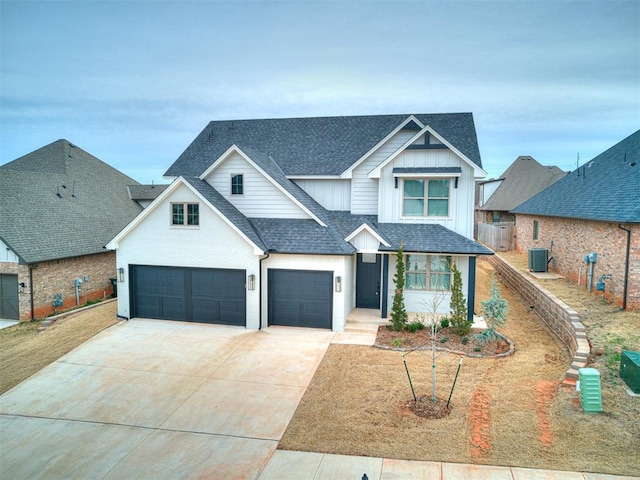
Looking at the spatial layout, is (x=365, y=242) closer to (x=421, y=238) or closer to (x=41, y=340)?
(x=421, y=238)

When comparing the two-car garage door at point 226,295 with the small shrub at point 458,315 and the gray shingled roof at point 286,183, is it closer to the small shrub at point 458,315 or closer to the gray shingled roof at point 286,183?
the gray shingled roof at point 286,183

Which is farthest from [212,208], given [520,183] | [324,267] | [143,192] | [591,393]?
[520,183]

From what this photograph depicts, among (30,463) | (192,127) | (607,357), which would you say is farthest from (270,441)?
(192,127)

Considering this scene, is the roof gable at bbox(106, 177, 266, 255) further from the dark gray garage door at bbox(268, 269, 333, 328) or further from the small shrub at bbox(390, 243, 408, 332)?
the small shrub at bbox(390, 243, 408, 332)

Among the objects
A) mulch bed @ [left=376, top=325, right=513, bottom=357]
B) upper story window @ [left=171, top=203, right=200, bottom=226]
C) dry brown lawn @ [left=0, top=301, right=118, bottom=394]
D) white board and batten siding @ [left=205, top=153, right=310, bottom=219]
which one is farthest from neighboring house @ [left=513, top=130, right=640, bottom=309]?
dry brown lawn @ [left=0, top=301, right=118, bottom=394]

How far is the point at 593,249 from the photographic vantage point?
1691 cm

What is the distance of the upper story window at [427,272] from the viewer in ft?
53.2

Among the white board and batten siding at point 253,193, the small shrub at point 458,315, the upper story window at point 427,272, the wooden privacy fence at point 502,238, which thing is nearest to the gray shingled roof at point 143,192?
the white board and batten siding at point 253,193

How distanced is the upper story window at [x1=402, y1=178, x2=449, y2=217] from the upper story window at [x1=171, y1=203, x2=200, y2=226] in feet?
27.0

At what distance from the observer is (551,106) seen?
1094 inches

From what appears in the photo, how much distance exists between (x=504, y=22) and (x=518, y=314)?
10667 millimetres

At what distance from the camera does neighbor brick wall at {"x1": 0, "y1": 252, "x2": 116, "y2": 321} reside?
17.7 metres

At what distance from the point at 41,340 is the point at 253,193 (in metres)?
9.15

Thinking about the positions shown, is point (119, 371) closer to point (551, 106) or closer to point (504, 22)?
point (504, 22)
